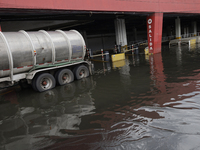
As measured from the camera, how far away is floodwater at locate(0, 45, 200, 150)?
13.2ft

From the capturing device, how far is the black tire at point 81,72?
1120cm

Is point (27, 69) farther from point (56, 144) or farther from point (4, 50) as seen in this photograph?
point (56, 144)

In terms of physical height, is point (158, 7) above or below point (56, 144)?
above

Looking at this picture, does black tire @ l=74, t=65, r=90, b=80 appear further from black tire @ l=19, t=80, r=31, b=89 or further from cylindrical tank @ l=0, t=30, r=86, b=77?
black tire @ l=19, t=80, r=31, b=89

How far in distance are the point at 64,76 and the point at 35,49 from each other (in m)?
2.39

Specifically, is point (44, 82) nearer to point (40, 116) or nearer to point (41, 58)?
point (41, 58)

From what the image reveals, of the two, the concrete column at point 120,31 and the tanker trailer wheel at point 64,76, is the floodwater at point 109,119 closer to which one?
the tanker trailer wheel at point 64,76

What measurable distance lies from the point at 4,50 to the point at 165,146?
755 cm

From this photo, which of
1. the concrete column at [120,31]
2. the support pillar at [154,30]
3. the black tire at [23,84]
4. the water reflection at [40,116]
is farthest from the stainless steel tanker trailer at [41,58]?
the concrete column at [120,31]

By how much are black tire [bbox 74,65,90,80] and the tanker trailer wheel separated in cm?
44

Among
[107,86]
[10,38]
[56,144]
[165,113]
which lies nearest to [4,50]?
[10,38]

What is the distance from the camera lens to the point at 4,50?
26.0 feet

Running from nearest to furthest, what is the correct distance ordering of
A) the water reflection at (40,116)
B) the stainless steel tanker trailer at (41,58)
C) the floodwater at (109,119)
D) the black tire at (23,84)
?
the floodwater at (109,119) → the water reflection at (40,116) → the stainless steel tanker trailer at (41,58) → the black tire at (23,84)

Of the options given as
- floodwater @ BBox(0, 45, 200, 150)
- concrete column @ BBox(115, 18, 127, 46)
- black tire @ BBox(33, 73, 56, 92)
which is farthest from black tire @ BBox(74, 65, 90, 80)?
concrete column @ BBox(115, 18, 127, 46)
